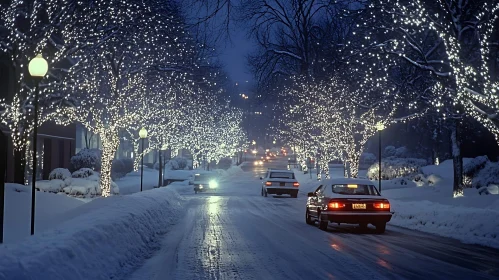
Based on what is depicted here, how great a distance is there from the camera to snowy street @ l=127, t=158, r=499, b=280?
10211mm

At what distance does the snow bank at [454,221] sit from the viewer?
1588 centimetres

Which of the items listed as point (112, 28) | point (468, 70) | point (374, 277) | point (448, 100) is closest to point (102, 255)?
point (374, 277)

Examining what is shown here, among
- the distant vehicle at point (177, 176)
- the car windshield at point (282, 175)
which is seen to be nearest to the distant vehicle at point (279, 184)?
the car windshield at point (282, 175)

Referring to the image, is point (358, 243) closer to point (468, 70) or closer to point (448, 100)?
point (468, 70)

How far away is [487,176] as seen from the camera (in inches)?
1195

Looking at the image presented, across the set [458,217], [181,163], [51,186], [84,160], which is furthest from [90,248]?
[181,163]

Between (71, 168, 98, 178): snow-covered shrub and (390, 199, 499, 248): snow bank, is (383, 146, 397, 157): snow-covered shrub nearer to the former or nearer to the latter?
(71, 168, 98, 178): snow-covered shrub

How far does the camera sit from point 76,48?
78.4 feet

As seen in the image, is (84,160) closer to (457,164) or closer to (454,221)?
(457,164)

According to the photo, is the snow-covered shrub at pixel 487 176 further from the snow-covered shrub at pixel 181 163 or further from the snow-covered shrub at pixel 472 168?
the snow-covered shrub at pixel 181 163

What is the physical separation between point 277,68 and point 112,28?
70.3ft

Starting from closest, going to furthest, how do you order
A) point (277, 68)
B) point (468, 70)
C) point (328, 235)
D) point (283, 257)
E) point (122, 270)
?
point (122, 270), point (283, 257), point (328, 235), point (468, 70), point (277, 68)

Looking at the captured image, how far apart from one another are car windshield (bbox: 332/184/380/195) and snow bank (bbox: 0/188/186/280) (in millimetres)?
5899

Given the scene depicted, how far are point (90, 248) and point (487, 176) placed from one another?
25547mm
